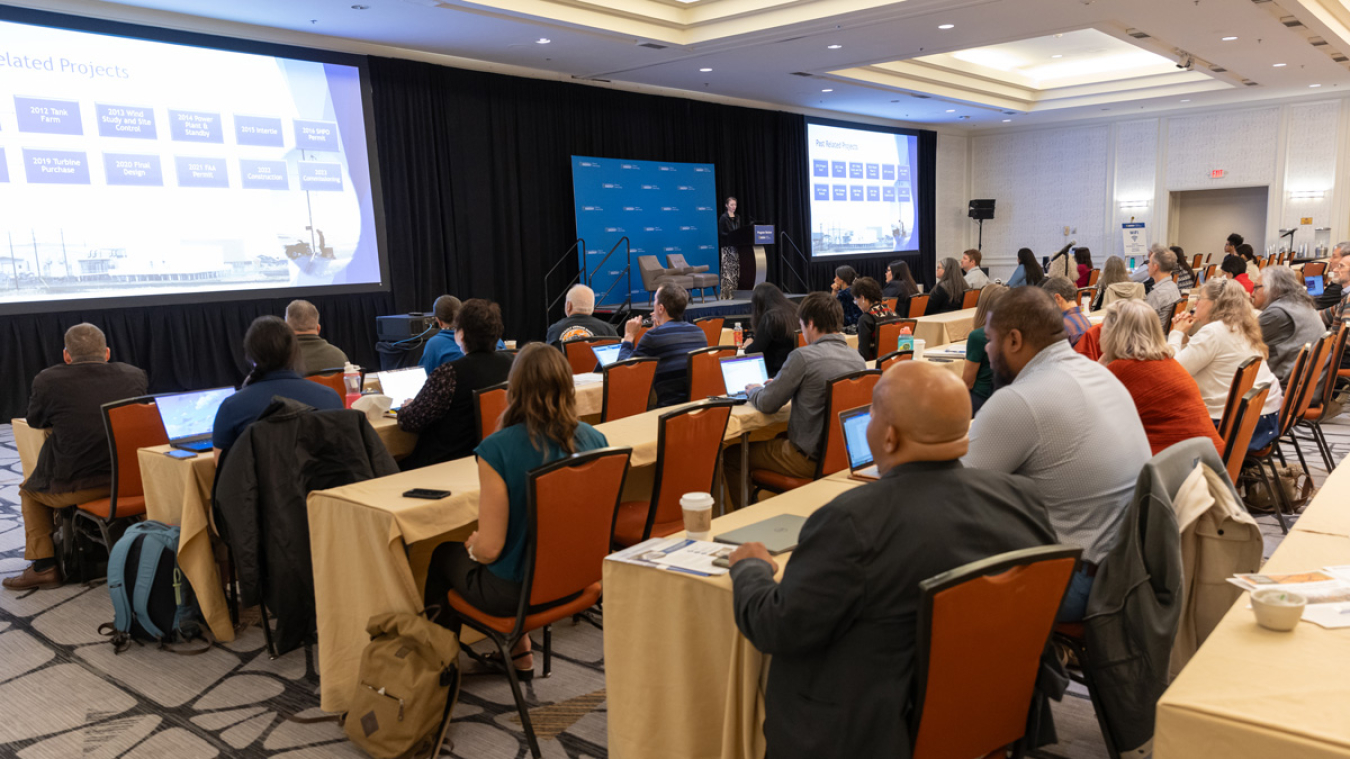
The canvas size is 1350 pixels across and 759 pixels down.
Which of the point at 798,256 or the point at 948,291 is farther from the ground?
the point at 798,256

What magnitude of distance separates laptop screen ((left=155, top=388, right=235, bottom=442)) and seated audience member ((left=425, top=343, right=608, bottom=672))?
1678 millimetres

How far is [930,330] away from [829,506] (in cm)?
646

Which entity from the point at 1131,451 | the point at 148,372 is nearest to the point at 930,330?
the point at 1131,451

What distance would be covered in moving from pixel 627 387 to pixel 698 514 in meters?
2.64

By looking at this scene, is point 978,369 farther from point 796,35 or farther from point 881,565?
point 796,35

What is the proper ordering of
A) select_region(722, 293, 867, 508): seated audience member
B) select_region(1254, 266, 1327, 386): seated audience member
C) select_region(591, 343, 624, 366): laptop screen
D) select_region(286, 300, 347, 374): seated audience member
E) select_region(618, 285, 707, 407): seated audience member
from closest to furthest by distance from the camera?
select_region(722, 293, 867, 508): seated audience member, select_region(286, 300, 347, 374): seated audience member, select_region(618, 285, 707, 407): seated audience member, select_region(1254, 266, 1327, 386): seated audience member, select_region(591, 343, 624, 366): laptop screen

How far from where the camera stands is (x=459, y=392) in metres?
3.85

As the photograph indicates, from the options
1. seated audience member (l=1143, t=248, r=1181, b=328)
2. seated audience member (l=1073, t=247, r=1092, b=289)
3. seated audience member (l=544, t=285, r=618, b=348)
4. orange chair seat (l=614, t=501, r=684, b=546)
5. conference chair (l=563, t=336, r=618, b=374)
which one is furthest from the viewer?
seated audience member (l=1073, t=247, r=1092, b=289)

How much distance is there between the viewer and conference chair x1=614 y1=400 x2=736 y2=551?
10.5ft

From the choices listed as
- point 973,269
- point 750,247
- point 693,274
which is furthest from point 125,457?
point 750,247

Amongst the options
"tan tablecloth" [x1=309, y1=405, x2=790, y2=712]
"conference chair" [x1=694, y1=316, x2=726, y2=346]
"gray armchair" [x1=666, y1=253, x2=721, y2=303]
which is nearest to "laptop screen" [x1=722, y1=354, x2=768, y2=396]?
"tan tablecloth" [x1=309, y1=405, x2=790, y2=712]

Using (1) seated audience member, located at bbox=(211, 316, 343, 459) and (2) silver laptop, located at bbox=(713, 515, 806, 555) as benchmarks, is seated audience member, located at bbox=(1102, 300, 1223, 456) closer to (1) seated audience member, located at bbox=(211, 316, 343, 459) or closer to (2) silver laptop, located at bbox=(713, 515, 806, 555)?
(2) silver laptop, located at bbox=(713, 515, 806, 555)

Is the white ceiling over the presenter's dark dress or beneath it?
over

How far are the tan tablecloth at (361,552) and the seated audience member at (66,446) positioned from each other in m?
1.72
